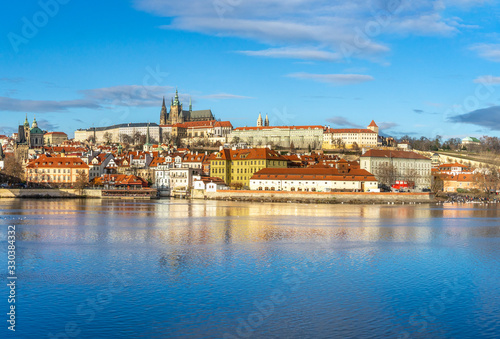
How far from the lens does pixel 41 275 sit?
1593 centimetres

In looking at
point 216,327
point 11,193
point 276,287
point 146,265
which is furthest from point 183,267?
point 11,193

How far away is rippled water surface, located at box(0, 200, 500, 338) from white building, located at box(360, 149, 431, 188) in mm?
46860

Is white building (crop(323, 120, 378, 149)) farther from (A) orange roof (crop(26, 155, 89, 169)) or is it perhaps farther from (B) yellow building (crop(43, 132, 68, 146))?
(B) yellow building (crop(43, 132, 68, 146))

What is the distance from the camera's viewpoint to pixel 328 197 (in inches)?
2157

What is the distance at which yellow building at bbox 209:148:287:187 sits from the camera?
6638 cm

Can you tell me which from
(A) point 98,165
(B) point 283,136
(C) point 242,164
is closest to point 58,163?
(A) point 98,165

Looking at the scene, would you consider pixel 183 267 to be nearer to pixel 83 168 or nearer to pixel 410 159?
pixel 83 168

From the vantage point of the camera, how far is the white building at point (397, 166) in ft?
242

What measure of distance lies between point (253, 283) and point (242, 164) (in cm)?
5251

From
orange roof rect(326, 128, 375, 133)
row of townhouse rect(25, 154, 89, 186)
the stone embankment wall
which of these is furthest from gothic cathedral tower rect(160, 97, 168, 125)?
the stone embankment wall

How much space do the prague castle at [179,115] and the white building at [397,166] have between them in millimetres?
90881

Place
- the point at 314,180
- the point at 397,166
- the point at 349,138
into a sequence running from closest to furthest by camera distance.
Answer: the point at 314,180
the point at 397,166
the point at 349,138

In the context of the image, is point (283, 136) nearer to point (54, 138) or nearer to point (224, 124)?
point (224, 124)

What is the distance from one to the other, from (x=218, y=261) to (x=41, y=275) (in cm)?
513
